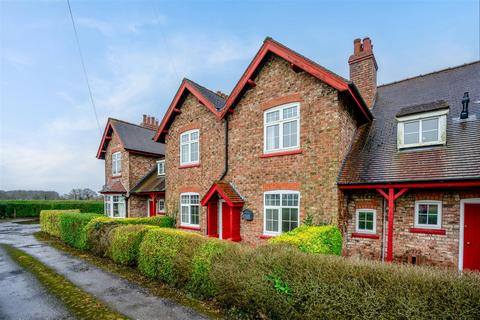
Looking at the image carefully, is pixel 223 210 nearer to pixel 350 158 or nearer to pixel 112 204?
pixel 350 158

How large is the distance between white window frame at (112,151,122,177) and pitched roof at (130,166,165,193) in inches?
87.4

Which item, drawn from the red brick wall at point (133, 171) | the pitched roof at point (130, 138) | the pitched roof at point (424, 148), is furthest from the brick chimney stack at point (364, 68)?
the red brick wall at point (133, 171)

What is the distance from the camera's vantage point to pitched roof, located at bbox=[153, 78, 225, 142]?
13211 mm

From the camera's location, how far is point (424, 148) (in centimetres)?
901

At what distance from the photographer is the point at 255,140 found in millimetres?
11242

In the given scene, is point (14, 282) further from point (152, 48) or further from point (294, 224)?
point (152, 48)

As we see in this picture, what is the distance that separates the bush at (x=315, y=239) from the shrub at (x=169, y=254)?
240 centimetres

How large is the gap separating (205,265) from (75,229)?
10635 millimetres

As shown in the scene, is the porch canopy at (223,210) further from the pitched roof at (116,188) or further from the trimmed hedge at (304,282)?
the pitched roof at (116,188)

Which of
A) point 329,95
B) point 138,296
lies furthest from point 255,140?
point 138,296

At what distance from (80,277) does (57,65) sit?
11484 millimetres

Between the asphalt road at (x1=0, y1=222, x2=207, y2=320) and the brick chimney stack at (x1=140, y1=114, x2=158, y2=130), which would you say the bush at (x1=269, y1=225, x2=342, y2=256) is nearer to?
the asphalt road at (x1=0, y1=222, x2=207, y2=320)

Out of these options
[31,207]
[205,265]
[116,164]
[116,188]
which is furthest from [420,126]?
[31,207]

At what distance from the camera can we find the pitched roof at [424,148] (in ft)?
26.0
